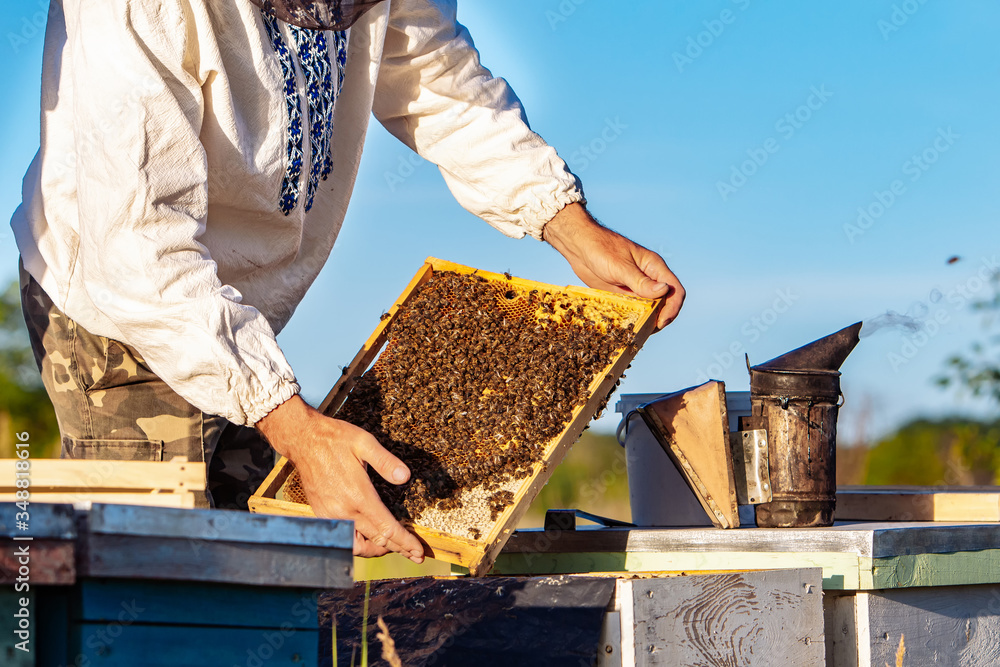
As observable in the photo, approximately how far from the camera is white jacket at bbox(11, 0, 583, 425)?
8.89 ft

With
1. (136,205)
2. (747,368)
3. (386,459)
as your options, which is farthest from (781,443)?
(136,205)

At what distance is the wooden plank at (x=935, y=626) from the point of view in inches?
124

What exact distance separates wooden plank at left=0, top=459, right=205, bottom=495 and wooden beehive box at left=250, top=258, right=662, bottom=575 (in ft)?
Result: 2.75

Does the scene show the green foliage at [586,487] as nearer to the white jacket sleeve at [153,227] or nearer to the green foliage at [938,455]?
the green foliage at [938,455]

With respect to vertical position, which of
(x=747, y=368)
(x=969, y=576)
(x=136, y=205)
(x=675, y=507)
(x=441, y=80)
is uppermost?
(x=441, y=80)

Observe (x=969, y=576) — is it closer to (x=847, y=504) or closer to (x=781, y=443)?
(x=781, y=443)

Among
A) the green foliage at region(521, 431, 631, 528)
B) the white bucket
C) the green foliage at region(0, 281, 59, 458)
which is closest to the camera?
the white bucket

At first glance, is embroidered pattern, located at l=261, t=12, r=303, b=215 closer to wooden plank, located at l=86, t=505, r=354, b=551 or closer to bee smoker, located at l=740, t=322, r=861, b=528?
wooden plank, located at l=86, t=505, r=354, b=551

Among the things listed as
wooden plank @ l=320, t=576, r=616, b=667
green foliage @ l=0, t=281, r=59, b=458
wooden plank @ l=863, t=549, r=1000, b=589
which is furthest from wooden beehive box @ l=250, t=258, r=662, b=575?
green foliage @ l=0, t=281, r=59, b=458

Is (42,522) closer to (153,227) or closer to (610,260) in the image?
(153,227)

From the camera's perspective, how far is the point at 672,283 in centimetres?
366

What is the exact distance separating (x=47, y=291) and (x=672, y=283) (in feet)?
7.36

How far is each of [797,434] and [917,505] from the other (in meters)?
1.06

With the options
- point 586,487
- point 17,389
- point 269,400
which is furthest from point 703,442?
point 17,389
